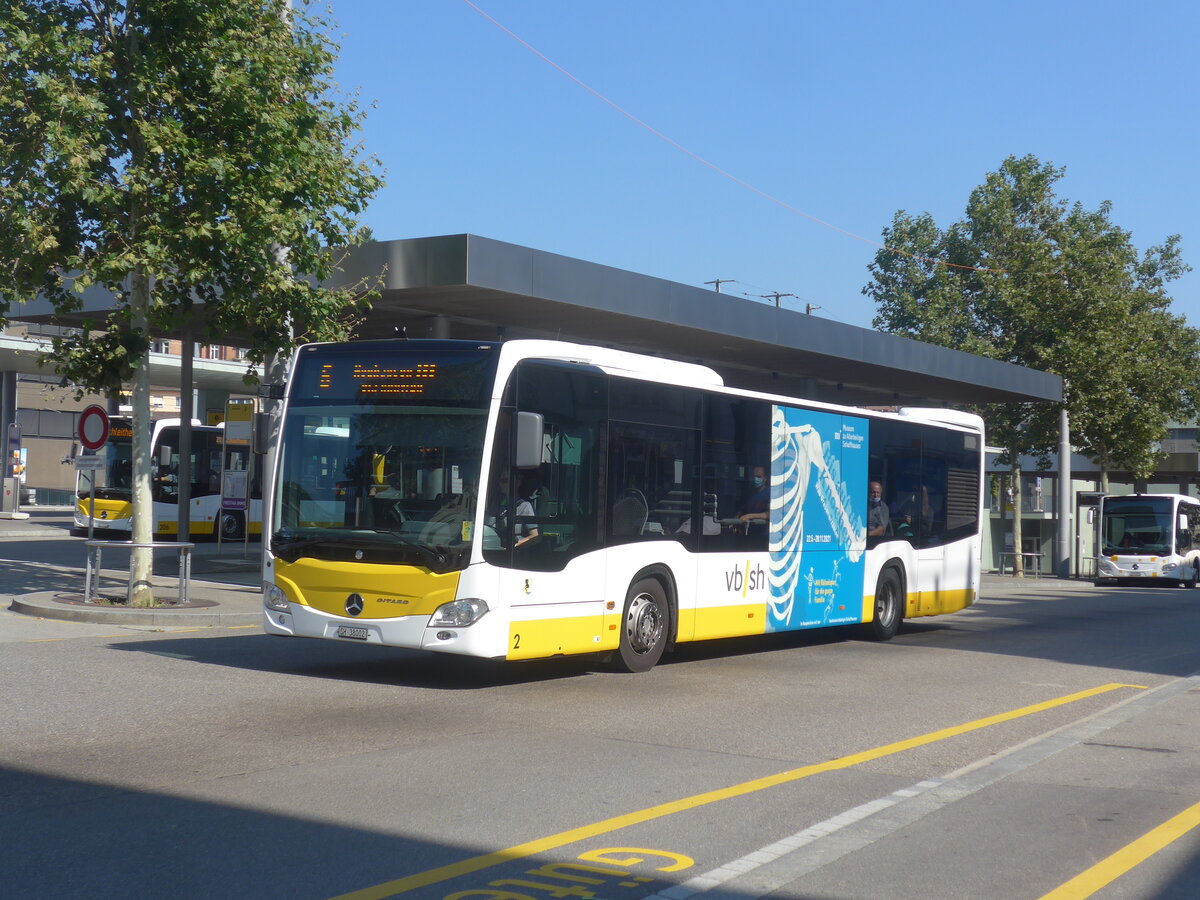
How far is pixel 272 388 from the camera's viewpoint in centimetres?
1179

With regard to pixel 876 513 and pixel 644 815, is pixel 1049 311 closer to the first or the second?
pixel 876 513

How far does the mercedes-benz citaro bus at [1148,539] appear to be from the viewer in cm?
4131

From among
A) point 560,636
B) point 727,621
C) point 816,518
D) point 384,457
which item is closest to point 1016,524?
point 816,518

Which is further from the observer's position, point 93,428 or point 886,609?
point 93,428

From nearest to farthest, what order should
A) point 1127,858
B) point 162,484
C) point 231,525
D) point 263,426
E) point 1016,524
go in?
point 1127,858, point 263,426, point 162,484, point 231,525, point 1016,524

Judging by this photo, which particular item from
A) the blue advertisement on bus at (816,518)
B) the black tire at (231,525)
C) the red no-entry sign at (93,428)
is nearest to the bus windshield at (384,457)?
the blue advertisement on bus at (816,518)

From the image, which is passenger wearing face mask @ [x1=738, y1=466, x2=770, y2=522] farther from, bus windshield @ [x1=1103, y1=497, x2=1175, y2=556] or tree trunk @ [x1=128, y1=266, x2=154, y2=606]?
bus windshield @ [x1=1103, y1=497, x2=1175, y2=556]

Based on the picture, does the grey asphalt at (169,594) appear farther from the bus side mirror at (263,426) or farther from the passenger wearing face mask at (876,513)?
the passenger wearing face mask at (876,513)

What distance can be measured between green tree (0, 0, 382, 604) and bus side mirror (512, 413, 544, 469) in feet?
21.7

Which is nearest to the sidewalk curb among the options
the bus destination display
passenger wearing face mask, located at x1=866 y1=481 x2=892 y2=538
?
the bus destination display

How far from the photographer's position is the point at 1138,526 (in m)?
41.7

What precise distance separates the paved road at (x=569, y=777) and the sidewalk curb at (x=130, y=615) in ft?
6.40

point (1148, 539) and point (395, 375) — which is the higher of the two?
point (395, 375)

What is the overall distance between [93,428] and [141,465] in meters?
2.88
